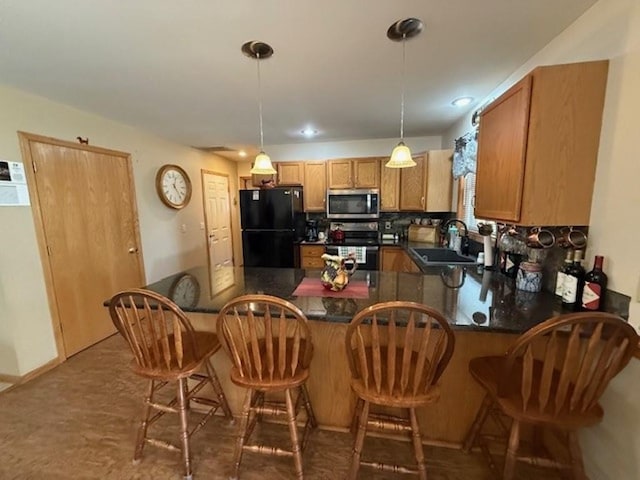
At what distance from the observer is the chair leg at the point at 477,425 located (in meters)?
1.41

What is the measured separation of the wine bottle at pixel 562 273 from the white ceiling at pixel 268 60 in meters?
1.22

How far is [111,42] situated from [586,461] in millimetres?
3315

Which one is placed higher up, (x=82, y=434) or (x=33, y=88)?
(x=33, y=88)

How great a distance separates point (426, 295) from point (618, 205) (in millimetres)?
924

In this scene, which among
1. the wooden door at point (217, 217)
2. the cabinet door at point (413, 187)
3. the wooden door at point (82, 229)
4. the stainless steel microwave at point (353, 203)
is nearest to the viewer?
the wooden door at point (82, 229)

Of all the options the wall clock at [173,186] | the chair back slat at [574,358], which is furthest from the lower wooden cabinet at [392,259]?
the wall clock at [173,186]

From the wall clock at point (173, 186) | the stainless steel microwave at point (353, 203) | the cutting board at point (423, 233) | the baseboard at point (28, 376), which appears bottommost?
the baseboard at point (28, 376)

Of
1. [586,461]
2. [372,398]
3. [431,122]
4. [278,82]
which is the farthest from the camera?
[431,122]

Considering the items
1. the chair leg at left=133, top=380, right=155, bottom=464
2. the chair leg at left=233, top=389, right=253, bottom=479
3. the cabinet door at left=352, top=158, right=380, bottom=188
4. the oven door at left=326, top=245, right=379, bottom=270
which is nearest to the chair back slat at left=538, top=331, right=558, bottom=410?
the chair leg at left=233, top=389, right=253, bottom=479

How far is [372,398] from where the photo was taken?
1.16 m

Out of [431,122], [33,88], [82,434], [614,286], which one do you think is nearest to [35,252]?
[33,88]

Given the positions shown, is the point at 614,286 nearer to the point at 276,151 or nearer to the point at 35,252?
the point at 35,252

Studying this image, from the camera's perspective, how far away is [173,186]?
384cm

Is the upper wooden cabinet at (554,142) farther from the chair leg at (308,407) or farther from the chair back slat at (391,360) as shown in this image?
the chair leg at (308,407)
